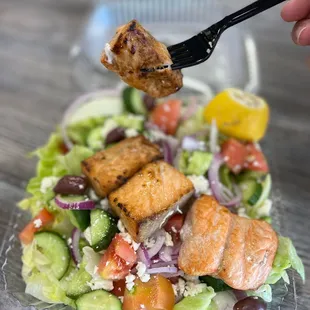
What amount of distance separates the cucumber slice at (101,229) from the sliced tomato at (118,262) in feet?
0.20

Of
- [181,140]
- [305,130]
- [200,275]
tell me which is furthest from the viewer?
[305,130]

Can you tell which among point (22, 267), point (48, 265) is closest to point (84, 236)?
point (48, 265)

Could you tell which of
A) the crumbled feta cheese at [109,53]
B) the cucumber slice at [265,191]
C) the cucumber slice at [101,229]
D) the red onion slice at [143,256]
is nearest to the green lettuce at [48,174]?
the cucumber slice at [101,229]

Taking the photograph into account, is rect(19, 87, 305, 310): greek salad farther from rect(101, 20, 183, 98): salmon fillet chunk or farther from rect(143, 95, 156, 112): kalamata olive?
rect(101, 20, 183, 98): salmon fillet chunk

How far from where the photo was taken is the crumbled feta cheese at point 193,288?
204 centimetres

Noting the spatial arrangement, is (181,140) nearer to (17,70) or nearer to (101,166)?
(101,166)

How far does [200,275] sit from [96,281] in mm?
466

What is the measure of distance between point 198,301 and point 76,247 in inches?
26.4

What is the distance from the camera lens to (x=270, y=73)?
3924 millimetres

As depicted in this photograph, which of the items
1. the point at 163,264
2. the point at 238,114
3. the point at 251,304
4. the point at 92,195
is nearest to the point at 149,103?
the point at 238,114

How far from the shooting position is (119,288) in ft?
6.85

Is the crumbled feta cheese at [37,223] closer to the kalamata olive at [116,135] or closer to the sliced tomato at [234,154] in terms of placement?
the kalamata olive at [116,135]

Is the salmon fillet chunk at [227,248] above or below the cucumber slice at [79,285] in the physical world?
above

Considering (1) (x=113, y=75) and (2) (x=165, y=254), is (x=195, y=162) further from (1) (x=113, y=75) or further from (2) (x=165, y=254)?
(1) (x=113, y=75)
